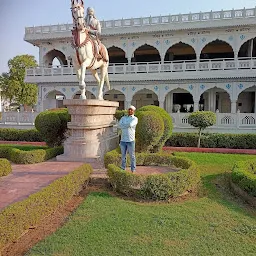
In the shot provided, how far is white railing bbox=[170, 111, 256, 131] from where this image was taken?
1500 centimetres

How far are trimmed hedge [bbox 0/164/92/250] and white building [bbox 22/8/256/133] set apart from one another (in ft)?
36.4

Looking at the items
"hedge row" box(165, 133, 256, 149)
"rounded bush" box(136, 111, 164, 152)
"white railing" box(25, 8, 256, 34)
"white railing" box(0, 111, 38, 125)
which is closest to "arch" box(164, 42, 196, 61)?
"white railing" box(25, 8, 256, 34)

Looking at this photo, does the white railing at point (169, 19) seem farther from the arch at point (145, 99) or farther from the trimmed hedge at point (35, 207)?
the trimmed hedge at point (35, 207)

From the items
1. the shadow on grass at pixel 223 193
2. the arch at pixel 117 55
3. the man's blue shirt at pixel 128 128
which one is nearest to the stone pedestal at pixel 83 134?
the man's blue shirt at pixel 128 128

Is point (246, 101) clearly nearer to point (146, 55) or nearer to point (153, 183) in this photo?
point (146, 55)

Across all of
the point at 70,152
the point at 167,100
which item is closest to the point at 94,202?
the point at 70,152

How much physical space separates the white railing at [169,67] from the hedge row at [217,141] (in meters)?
7.81

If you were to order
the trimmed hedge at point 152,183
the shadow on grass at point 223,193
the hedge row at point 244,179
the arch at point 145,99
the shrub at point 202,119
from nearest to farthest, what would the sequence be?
Answer: the shadow on grass at point 223,193, the trimmed hedge at point 152,183, the hedge row at point 244,179, the shrub at point 202,119, the arch at point 145,99

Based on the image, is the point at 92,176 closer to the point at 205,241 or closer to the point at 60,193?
the point at 60,193

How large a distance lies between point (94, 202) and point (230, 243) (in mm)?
2457

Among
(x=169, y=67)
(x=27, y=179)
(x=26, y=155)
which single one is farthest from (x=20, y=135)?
(x=169, y=67)

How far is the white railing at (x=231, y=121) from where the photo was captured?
49.2 ft

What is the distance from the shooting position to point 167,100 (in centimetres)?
2269

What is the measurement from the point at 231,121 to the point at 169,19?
31.5 feet
